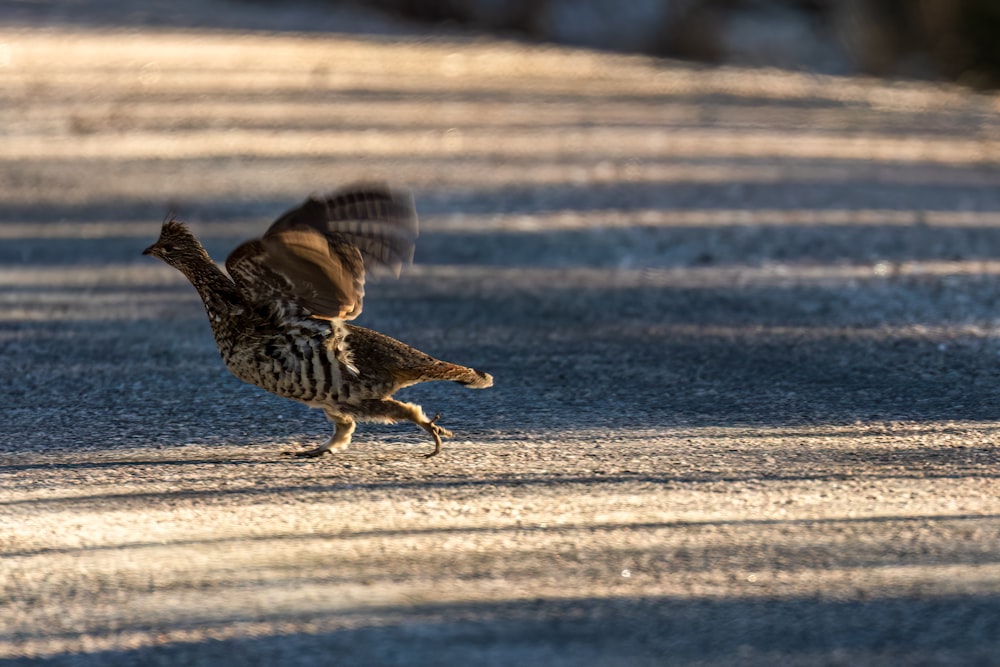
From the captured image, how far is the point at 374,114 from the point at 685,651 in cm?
894

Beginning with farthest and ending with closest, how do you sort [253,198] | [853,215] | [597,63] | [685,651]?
[597,63] → [253,198] → [853,215] → [685,651]

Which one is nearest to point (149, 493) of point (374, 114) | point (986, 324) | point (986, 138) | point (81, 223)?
point (986, 324)

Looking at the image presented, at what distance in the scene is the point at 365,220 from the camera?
4676 mm

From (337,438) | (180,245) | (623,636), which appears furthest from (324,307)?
(623,636)

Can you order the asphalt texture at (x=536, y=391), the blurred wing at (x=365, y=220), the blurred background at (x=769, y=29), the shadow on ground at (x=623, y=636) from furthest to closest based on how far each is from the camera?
the blurred background at (x=769, y=29)
the blurred wing at (x=365, y=220)
the asphalt texture at (x=536, y=391)
the shadow on ground at (x=623, y=636)

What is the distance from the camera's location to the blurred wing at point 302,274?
4.65 meters

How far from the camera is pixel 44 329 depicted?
7.09 meters

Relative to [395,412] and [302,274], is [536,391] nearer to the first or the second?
[395,412]

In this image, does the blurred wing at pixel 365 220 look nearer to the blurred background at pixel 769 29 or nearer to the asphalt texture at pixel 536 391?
the asphalt texture at pixel 536 391

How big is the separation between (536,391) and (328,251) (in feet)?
5.20

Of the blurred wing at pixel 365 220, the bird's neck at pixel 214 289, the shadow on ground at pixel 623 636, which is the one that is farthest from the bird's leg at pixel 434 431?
the shadow on ground at pixel 623 636

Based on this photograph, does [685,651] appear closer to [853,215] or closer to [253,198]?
[853,215]

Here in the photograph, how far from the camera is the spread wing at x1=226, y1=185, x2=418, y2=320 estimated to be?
4629 mm

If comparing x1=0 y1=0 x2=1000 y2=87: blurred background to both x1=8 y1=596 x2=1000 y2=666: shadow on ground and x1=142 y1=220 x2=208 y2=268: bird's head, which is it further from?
x1=8 y1=596 x2=1000 y2=666: shadow on ground
